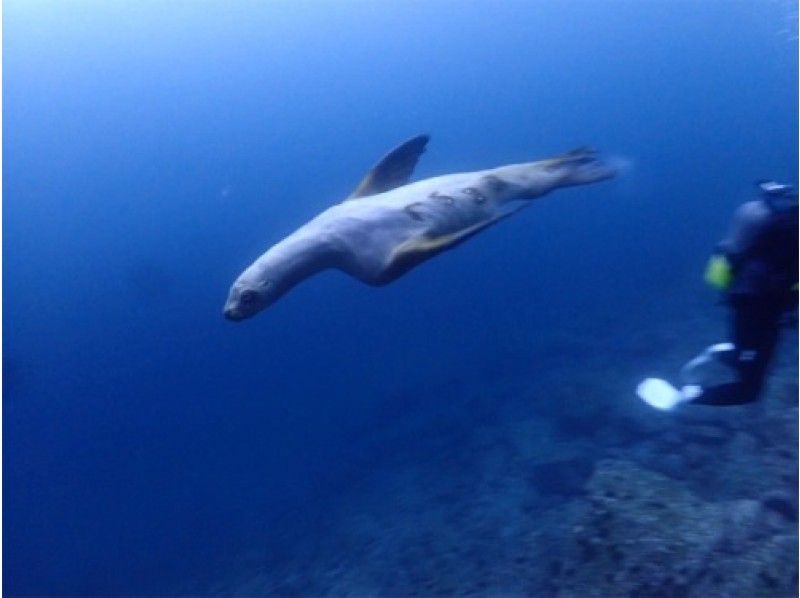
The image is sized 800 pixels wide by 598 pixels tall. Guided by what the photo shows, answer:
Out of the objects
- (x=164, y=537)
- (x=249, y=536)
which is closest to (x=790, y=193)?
(x=249, y=536)

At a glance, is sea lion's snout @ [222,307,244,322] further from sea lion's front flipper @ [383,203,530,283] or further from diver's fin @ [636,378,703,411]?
diver's fin @ [636,378,703,411]

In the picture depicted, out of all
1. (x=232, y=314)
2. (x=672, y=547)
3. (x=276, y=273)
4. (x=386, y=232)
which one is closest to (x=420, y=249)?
(x=386, y=232)

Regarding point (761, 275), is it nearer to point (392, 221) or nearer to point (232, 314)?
point (392, 221)

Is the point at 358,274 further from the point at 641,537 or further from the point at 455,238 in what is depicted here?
the point at 641,537

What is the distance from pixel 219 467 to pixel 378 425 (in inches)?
175

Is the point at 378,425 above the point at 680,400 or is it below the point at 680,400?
above

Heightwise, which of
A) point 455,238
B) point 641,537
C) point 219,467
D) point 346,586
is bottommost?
point 641,537

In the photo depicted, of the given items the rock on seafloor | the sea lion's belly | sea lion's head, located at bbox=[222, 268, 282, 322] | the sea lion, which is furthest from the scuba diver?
sea lion's head, located at bbox=[222, 268, 282, 322]

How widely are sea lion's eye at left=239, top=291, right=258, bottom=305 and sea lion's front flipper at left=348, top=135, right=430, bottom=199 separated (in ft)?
4.64

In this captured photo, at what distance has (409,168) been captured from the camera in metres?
6.10

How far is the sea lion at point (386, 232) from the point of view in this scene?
4.95m

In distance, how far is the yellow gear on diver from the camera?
4.39 meters

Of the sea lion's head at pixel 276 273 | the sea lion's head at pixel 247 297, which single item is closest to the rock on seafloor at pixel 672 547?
the sea lion's head at pixel 276 273

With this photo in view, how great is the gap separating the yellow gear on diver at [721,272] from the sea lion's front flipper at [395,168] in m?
2.61
